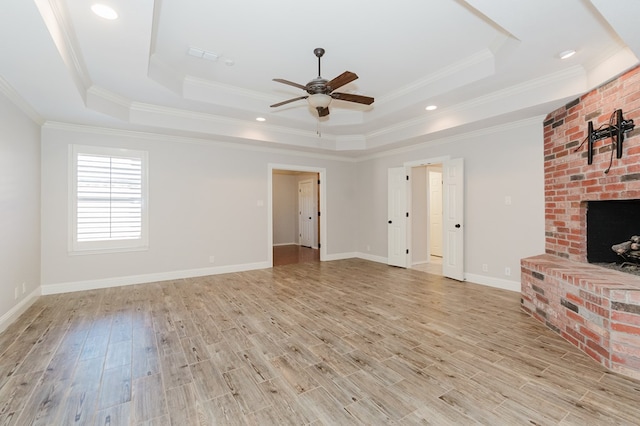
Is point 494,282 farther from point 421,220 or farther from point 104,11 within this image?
point 104,11

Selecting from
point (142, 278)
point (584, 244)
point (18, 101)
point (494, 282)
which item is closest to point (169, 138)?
point (18, 101)

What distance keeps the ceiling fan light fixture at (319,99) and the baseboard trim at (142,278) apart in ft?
12.4

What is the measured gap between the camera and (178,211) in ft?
17.3

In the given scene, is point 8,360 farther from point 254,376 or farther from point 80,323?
point 254,376

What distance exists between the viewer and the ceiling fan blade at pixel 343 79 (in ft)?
9.07

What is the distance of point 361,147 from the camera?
6285mm

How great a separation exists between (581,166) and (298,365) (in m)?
3.85

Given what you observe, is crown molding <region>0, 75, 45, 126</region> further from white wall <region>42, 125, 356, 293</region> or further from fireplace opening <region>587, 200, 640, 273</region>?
fireplace opening <region>587, 200, 640, 273</region>

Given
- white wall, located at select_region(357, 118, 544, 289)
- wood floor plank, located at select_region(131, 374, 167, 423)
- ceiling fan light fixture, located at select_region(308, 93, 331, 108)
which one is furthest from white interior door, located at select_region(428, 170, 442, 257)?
wood floor plank, located at select_region(131, 374, 167, 423)

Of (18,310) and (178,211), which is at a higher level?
(178,211)

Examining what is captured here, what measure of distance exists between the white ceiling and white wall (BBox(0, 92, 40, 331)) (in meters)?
0.31

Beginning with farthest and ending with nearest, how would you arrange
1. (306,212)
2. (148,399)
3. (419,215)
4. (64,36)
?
1. (306,212)
2. (419,215)
3. (64,36)
4. (148,399)

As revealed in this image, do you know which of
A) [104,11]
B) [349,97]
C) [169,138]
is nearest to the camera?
[104,11]

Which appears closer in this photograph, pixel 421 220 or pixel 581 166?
pixel 581 166
